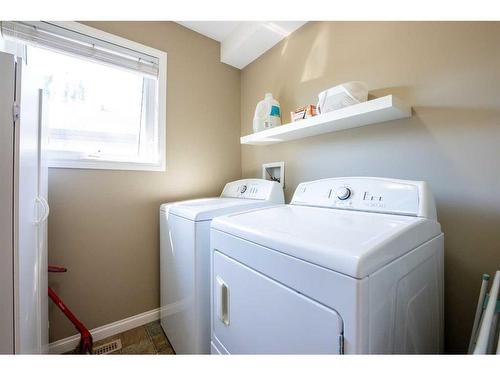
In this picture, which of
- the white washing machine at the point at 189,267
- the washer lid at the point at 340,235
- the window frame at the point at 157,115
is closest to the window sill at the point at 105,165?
the window frame at the point at 157,115

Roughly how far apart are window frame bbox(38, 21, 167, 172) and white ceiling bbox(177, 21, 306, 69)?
1.58 feet

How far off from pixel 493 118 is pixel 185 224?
5.07 feet

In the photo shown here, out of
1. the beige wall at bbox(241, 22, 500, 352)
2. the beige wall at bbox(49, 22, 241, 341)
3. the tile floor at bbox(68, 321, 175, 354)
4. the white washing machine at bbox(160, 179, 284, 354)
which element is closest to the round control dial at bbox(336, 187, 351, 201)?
the beige wall at bbox(241, 22, 500, 352)

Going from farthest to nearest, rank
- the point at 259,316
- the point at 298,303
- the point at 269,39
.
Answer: the point at 269,39
the point at 259,316
the point at 298,303

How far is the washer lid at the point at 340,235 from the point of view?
53 cm

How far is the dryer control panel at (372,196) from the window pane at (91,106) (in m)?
1.48

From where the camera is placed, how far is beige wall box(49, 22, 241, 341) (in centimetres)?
143

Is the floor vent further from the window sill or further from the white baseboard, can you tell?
the window sill

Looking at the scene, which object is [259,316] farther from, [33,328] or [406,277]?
[33,328]

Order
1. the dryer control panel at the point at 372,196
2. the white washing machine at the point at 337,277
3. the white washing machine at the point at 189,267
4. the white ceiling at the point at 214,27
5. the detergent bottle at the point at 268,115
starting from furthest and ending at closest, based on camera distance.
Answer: the white ceiling at the point at 214,27, the detergent bottle at the point at 268,115, the white washing machine at the point at 189,267, the dryer control panel at the point at 372,196, the white washing machine at the point at 337,277

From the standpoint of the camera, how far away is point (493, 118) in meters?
0.88

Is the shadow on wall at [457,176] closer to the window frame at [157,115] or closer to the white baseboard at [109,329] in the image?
the window frame at [157,115]

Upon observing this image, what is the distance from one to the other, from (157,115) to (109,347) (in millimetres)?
1769
